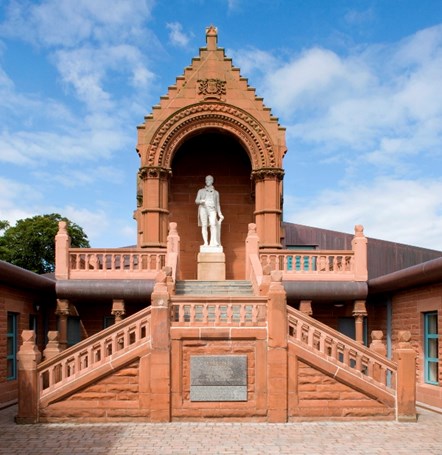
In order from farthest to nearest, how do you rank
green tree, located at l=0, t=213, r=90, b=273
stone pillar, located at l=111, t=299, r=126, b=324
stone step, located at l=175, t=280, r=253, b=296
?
green tree, located at l=0, t=213, r=90, b=273 < stone pillar, located at l=111, t=299, r=126, b=324 < stone step, located at l=175, t=280, r=253, b=296

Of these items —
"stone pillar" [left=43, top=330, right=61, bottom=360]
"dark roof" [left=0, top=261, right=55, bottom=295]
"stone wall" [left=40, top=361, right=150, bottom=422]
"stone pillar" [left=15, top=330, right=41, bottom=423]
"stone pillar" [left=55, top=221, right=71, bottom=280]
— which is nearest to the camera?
"stone pillar" [left=15, top=330, right=41, bottom=423]

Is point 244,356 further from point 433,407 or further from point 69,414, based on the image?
point 433,407

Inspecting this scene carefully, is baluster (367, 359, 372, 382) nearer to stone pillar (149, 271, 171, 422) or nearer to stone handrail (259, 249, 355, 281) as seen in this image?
stone pillar (149, 271, 171, 422)

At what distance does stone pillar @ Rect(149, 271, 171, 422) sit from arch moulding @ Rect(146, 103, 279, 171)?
7.69 metres

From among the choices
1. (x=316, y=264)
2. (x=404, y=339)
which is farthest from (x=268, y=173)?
(x=404, y=339)

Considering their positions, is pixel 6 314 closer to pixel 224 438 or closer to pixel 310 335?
pixel 224 438

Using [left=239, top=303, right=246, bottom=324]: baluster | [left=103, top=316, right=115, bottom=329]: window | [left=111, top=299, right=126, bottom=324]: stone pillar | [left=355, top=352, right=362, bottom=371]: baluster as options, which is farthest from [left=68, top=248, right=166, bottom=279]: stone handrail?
[left=355, top=352, right=362, bottom=371]: baluster

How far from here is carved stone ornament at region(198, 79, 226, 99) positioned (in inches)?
752

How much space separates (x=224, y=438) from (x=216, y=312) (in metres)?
2.75

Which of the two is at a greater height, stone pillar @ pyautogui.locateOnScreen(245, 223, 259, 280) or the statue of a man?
the statue of a man

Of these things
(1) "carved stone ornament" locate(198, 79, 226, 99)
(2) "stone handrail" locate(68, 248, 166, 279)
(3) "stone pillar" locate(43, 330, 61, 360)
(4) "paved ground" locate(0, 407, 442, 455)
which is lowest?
(4) "paved ground" locate(0, 407, 442, 455)

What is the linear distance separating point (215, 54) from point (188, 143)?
3.38 m

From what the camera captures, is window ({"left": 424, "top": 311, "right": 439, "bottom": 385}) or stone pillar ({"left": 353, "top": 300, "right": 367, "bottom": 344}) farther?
stone pillar ({"left": 353, "top": 300, "right": 367, "bottom": 344})

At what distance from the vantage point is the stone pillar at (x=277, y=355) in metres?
11.7
